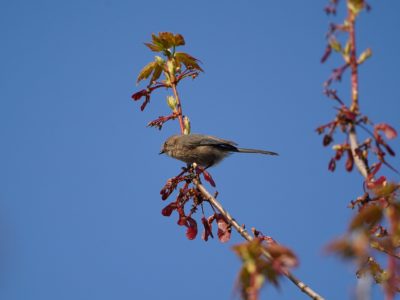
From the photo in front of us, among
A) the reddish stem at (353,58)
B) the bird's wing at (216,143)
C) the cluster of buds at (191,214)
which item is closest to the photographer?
the reddish stem at (353,58)

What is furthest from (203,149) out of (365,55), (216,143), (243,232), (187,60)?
(365,55)

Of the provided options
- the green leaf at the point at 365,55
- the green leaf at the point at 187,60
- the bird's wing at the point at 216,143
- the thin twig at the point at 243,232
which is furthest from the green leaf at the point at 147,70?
the bird's wing at the point at 216,143

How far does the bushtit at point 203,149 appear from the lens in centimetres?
787

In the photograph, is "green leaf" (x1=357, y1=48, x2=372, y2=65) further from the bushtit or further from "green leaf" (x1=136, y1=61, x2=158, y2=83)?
the bushtit

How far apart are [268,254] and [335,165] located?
640 mm

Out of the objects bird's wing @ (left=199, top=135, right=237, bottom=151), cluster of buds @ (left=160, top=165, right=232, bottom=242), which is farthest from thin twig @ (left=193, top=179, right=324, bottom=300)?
bird's wing @ (left=199, top=135, right=237, bottom=151)

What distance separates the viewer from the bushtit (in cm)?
787

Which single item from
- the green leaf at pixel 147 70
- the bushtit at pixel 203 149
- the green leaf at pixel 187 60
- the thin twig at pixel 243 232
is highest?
the bushtit at pixel 203 149

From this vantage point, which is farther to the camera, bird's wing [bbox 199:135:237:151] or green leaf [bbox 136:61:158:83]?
bird's wing [bbox 199:135:237:151]

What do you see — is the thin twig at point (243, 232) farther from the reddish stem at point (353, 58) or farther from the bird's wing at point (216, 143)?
the bird's wing at point (216, 143)

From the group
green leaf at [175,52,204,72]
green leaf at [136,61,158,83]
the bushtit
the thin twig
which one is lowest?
the thin twig

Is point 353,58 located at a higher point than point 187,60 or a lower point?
lower

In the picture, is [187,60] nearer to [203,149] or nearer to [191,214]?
[191,214]

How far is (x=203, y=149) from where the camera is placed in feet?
26.3
